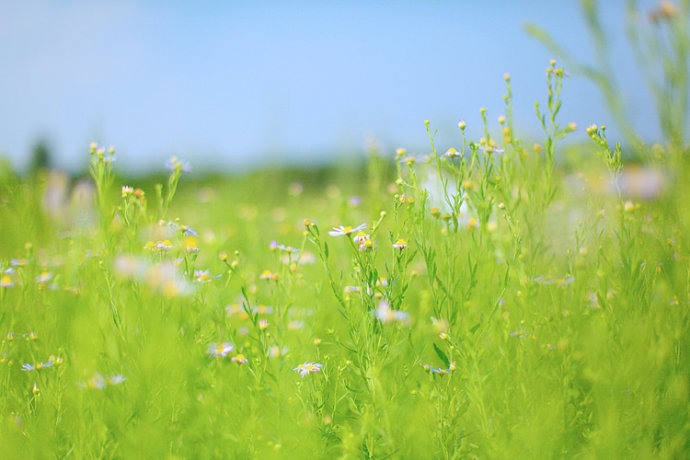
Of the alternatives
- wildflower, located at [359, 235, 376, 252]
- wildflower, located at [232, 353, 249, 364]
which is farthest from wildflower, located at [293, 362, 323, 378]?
wildflower, located at [359, 235, 376, 252]

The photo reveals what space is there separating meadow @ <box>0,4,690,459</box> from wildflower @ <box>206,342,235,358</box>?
0.02 meters

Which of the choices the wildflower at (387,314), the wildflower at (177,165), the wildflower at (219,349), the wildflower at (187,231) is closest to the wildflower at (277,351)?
the wildflower at (219,349)

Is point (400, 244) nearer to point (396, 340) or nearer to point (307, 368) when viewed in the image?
point (396, 340)

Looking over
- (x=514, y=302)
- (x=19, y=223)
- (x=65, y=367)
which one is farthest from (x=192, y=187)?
(x=514, y=302)

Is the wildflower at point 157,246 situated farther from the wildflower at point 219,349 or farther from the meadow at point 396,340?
the wildflower at point 219,349

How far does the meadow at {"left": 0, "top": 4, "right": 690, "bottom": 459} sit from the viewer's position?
145cm

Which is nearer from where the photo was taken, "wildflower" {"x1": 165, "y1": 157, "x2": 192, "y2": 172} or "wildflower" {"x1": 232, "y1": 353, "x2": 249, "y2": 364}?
"wildflower" {"x1": 232, "y1": 353, "x2": 249, "y2": 364}

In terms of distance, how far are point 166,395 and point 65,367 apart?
0.53 meters

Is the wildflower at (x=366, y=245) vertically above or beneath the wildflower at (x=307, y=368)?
above

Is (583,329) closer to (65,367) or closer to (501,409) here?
(501,409)

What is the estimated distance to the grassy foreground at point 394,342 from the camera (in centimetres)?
145

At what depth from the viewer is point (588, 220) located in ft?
6.47

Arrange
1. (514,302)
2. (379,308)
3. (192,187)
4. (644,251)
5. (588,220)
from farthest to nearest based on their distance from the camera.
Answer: (192,187)
(588,220)
(514,302)
(644,251)
(379,308)

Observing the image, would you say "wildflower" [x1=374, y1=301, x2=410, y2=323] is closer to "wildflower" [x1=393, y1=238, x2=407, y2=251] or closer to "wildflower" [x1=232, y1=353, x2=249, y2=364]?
"wildflower" [x1=393, y1=238, x2=407, y2=251]
